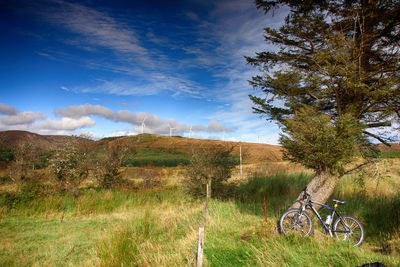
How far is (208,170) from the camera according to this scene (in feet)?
38.4

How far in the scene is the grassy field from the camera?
4527mm

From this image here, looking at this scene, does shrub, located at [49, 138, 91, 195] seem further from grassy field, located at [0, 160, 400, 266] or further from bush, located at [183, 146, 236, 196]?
bush, located at [183, 146, 236, 196]

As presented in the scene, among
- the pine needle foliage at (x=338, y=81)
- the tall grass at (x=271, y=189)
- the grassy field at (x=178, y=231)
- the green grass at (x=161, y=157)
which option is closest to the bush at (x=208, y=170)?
the grassy field at (x=178, y=231)

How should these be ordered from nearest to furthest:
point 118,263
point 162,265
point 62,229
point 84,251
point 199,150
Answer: point 162,265 < point 118,263 < point 84,251 < point 62,229 < point 199,150

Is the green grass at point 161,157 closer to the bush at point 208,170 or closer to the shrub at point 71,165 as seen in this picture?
the shrub at point 71,165

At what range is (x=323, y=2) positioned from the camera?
762cm

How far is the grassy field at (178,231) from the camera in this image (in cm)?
453

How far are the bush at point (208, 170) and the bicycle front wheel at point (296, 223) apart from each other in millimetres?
5697

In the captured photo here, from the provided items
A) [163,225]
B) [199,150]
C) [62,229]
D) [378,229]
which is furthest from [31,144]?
[378,229]

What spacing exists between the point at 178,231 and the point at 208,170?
4938mm

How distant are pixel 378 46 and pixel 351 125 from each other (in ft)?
10.8

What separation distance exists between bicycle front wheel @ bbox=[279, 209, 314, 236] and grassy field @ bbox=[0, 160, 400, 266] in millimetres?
244

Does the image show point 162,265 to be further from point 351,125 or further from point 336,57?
point 336,57

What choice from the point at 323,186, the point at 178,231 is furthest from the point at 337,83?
the point at 178,231
